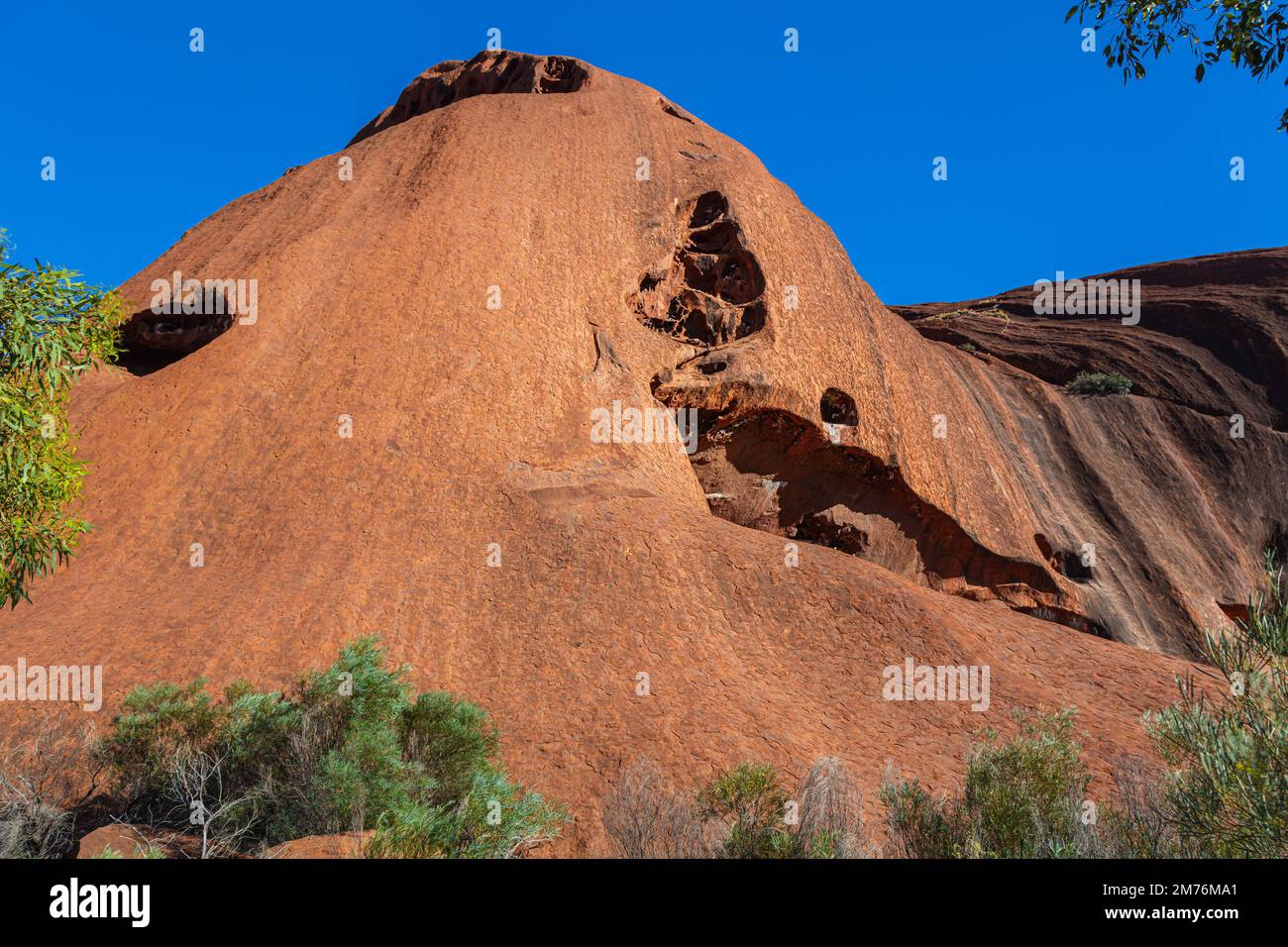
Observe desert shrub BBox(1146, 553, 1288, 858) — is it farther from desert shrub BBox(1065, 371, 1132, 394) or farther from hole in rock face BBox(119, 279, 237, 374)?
desert shrub BBox(1065, 371, 1132, 394)

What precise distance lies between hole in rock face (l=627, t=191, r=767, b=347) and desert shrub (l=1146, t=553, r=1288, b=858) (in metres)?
14.6

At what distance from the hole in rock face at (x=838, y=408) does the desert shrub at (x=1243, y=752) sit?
1379cm

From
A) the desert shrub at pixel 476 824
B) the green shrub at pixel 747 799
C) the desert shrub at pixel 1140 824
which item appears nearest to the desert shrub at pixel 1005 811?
the desert shrub at pixel 1140 824

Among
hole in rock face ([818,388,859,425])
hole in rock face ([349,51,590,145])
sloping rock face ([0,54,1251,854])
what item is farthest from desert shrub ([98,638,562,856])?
hole in rock face ([349,51,590,145])

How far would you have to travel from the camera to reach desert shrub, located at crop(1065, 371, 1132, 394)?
108 feet

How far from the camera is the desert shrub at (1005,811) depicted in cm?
828

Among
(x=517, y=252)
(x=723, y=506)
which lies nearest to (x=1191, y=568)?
(x=723, y=506)

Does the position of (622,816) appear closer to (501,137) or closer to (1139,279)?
(501,137)

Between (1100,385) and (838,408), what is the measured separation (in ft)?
53.8

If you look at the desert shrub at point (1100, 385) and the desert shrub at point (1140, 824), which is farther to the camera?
the desert shrub at point (1100, 385)

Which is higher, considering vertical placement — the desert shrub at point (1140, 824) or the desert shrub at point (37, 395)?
the desert shrub at point (37, 395)

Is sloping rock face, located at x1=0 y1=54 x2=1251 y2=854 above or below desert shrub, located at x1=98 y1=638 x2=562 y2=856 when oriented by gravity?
above

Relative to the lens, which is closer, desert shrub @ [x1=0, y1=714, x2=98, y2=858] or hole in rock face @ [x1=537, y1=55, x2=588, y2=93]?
desert shrub @ [x1=0, y1=714, x2=98, y2=858]

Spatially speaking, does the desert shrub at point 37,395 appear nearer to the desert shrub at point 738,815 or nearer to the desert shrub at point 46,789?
the desert shrub at point 46,789
